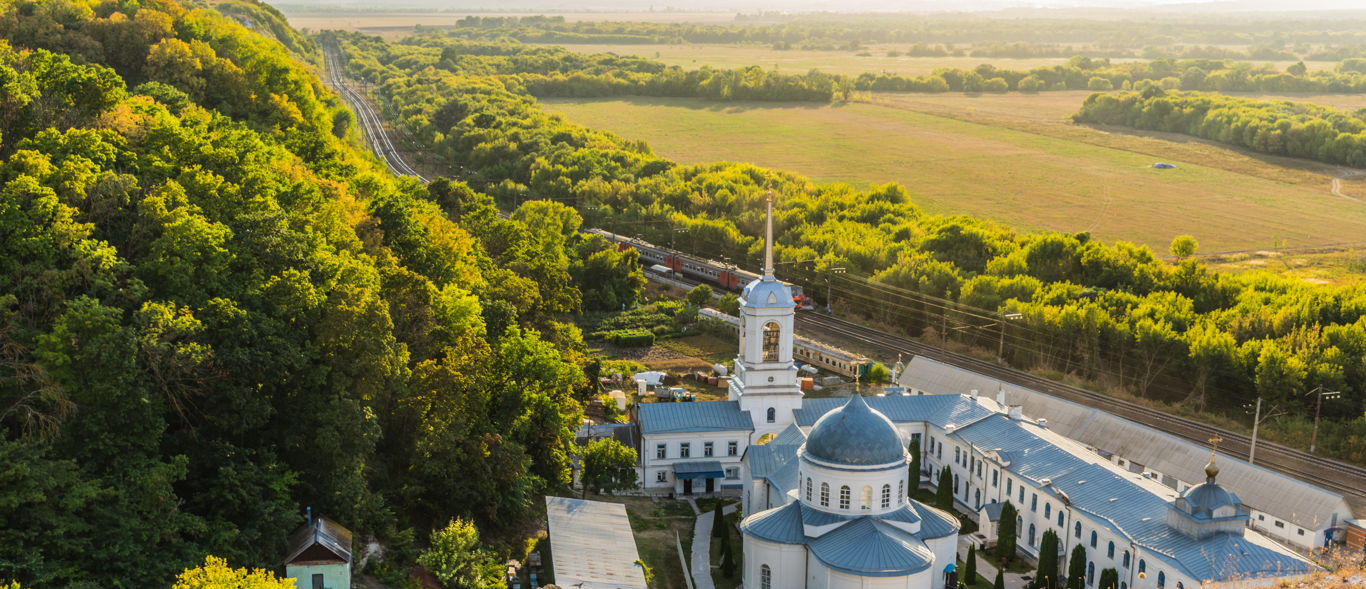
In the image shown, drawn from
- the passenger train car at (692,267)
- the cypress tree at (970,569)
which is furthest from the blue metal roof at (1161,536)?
the passenger train car at (692,267)

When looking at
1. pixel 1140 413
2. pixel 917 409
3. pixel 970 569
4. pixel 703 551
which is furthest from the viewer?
pixel 1140 413

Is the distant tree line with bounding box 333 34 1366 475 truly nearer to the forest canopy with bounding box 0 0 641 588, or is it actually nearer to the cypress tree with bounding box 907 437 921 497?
the cypress tree with bounding box 907 437 921 497

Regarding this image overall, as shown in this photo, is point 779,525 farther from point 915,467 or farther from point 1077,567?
point 915,467

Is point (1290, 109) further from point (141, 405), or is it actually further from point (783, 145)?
point (141, 405)

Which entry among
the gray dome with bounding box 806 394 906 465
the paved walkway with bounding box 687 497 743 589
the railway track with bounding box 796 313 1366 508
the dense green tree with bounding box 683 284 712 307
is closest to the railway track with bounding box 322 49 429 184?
the dense green tree with bounding box 683 284 712 307

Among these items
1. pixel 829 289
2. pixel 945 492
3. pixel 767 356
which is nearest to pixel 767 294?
pixel 767 356

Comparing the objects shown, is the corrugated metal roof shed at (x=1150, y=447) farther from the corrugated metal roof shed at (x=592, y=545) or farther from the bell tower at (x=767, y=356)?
the corrugated metal roof shed at (x=592, y=545)
